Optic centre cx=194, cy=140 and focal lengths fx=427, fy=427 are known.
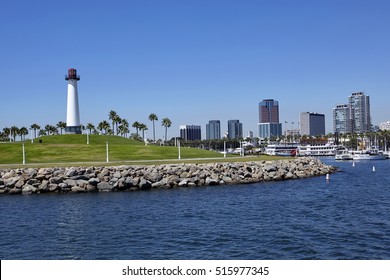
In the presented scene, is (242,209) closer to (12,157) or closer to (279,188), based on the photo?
(279,188)

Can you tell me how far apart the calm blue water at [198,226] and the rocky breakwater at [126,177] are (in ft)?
15.8

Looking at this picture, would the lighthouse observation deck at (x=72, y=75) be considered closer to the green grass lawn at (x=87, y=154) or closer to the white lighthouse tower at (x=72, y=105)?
the white lighthouse tower at (x=72, y=105)

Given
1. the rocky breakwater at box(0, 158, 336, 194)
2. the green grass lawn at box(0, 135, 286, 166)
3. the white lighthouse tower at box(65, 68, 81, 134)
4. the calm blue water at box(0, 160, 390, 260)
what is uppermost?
the white lighthouse tower at box(65, 68, 81, 134)

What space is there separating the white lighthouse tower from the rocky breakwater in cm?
6632

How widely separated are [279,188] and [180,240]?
3169 centimetres

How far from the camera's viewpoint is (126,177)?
185 ft

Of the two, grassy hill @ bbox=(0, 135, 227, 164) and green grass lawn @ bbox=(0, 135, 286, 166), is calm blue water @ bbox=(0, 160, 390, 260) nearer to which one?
green grass lawn @ bbox=(0, 135, 286, 166)

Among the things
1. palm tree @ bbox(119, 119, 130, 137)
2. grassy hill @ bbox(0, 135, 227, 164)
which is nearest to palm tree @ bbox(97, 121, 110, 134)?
palm tree @ bbox(119, 119, 130, 137)

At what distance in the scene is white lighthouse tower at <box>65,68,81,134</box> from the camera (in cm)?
12450

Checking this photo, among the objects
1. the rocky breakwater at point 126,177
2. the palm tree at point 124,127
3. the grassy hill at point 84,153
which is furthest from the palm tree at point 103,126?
the rocky breakwater at point 126,177

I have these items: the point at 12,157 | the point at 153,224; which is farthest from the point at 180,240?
the point at 12,157

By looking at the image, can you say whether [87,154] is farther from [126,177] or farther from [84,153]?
[126,177]

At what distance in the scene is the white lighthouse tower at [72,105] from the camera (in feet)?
408

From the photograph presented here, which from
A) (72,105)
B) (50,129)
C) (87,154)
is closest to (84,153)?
(87,154)
